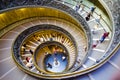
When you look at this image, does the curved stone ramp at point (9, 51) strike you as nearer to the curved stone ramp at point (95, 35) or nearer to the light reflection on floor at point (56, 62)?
the curved stone ramp at point (95, 35)

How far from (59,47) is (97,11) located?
5.15m

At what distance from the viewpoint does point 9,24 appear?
18.2 meters

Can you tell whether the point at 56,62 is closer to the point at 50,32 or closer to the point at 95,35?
the point at 50,32

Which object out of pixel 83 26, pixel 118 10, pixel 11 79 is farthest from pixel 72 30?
pixel 11 79

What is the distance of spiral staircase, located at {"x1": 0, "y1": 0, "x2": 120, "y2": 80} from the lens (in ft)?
47.9

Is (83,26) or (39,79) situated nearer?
(39,79)

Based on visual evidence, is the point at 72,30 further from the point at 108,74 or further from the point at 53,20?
the point at 108,74

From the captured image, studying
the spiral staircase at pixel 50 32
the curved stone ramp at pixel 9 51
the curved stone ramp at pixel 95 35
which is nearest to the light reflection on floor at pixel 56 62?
the spiral staircase at pixel 50 32

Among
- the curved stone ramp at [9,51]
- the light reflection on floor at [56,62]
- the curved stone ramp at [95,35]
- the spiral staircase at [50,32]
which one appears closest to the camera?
the curved stone ramp at [9,51]

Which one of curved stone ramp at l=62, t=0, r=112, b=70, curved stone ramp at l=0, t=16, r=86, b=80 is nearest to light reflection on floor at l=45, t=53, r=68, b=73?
curved stone ramp at l=0, t=16, r=86, b=80

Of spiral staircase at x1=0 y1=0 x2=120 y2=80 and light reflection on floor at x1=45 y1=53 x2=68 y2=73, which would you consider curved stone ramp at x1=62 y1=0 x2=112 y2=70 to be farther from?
light reflection on floor at x1=45 y1=53 x2=68 y2=73

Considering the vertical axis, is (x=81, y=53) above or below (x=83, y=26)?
below

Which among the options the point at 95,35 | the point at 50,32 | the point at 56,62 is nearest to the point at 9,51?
the point at 50,32

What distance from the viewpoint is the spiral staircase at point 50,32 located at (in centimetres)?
1459
